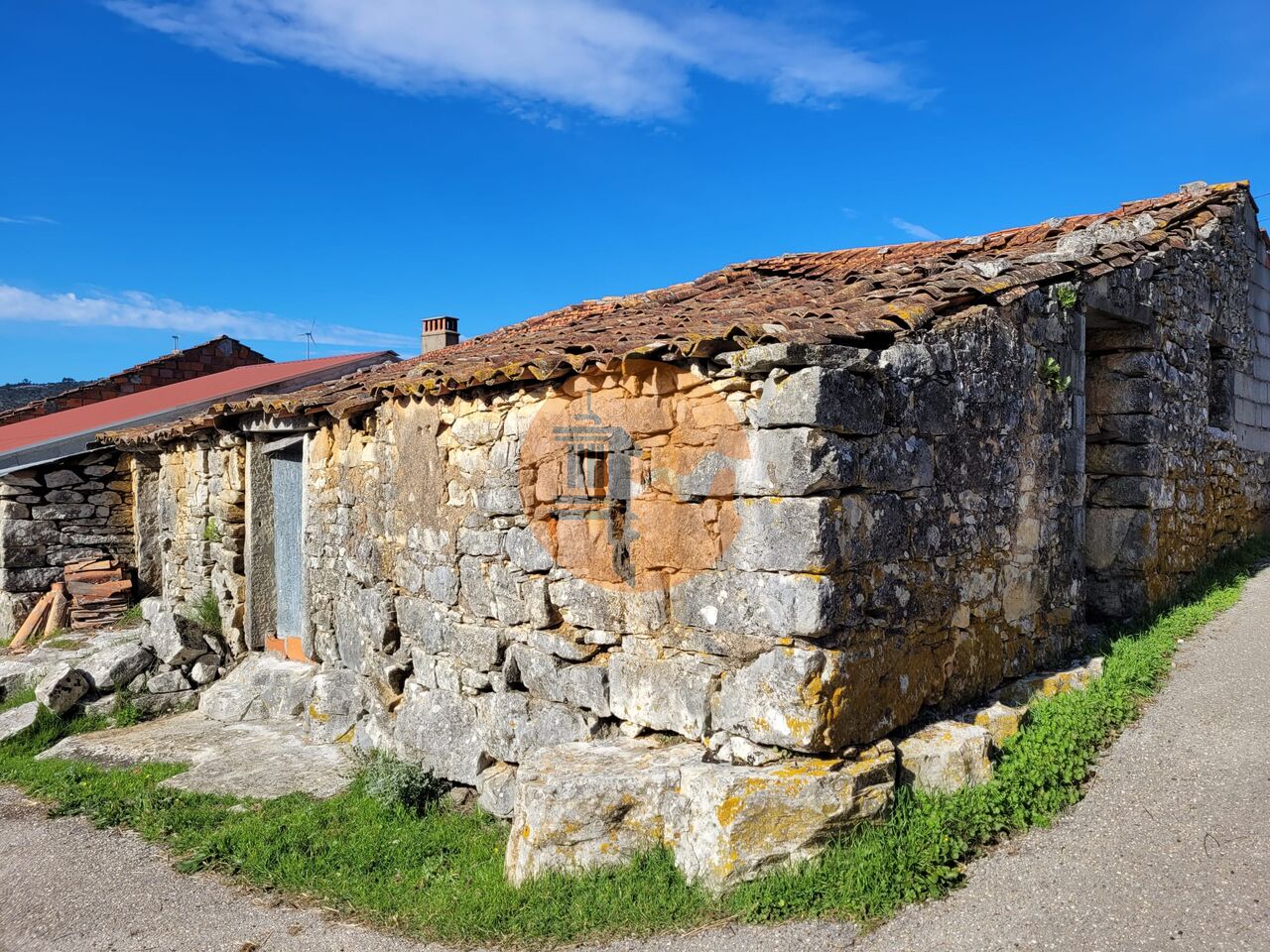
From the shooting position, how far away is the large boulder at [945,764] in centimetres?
404

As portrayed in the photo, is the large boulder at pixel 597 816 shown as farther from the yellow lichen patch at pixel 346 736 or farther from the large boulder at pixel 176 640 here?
the large boulder at pixel 176 640

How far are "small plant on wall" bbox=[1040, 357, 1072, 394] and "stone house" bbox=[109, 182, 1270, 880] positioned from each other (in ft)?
0.10

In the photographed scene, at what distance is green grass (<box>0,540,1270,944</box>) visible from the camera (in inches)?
143

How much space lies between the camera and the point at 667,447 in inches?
170

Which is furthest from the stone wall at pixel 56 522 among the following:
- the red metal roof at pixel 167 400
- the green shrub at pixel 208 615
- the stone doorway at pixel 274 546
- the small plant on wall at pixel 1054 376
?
the small plant on wall at pixel 1054 376

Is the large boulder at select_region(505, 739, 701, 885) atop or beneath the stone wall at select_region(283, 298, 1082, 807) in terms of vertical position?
beneath

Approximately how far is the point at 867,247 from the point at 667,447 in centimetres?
412

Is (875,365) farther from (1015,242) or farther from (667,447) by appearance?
(1015,242)

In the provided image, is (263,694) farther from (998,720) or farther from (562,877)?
(998,720)

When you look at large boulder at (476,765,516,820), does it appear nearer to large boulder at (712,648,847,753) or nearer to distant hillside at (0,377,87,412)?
large boulder at (712,648,847,753)

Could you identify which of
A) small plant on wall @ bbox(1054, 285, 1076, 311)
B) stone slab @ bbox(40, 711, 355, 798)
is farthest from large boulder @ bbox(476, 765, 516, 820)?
small plant on wall @ bbox(1054, 285, 1076, 311)

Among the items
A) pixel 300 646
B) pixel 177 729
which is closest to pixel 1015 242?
pixel 300 646

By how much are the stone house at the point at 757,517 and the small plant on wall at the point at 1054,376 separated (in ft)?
0.10

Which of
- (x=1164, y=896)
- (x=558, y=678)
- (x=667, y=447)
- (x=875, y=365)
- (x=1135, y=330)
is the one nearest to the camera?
(x=1164, y=896)
